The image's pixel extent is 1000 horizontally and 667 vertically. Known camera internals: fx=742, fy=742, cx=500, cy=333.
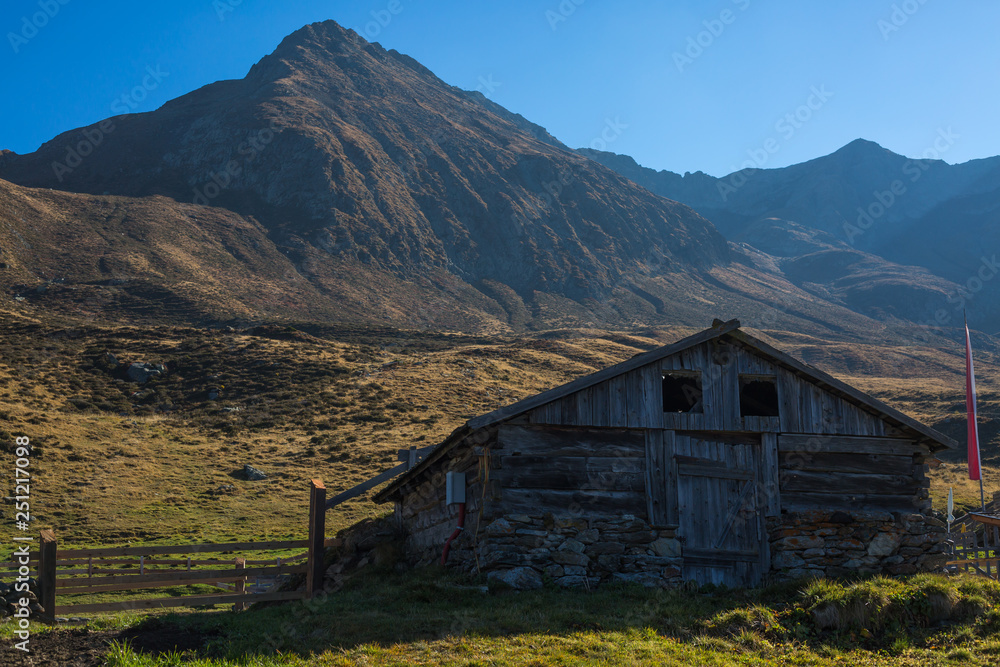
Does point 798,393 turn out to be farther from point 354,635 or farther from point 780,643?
point 354,635

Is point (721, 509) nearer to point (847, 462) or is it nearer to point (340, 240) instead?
point (847, 462)

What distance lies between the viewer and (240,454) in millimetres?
43906

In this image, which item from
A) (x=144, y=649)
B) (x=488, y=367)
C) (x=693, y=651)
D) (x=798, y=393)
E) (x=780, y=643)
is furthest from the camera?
(x=488, y=367)

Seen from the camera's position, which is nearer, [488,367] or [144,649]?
[144,649]

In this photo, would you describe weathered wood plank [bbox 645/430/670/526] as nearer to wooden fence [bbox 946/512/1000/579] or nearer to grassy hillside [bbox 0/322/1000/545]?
wooden fence [bbox 946/512/1000/579]

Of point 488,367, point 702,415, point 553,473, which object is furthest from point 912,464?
point 488,367

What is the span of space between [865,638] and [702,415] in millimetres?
5313

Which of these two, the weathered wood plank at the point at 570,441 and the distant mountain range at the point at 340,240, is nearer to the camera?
the weathered wood plank at the point at 570,441

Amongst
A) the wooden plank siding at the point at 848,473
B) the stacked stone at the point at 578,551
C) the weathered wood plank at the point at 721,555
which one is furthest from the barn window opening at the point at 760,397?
the stacked stone at the point at 578,551

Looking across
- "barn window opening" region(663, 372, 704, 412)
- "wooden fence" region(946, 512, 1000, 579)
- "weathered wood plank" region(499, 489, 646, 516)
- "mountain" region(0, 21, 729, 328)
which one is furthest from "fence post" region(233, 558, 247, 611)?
"mountain" region(0, 21, 729, 328)

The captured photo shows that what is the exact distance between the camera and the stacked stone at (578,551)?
1292 cm

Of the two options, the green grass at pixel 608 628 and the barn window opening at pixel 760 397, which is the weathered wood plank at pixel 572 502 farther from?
the barn window opening at pixel 760 397

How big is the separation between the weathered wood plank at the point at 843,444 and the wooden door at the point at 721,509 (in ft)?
2.11

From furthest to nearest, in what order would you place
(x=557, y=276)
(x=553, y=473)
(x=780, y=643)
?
1. (x=557, y=276)
2. (x=553, y=473)
3. (x=780, y=643)
